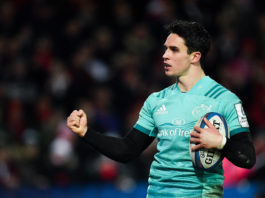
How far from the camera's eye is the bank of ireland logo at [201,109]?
4.18 meters

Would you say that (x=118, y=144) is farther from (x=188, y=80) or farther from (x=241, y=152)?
(x=241, y=152)

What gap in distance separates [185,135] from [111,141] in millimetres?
618

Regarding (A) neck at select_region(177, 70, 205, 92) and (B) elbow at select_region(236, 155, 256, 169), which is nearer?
(B) elbow at select_region(236, 155, 256, 169)

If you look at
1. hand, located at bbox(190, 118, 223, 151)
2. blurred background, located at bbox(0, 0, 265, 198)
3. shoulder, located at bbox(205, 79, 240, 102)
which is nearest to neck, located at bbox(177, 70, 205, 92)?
shoulder, located at bbox(205, 79, 240, 102)

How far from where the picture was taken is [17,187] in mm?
8688

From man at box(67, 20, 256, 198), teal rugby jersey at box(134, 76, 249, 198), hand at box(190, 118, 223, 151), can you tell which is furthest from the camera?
teal rugby jersey at box(134, 76, 249, 198)

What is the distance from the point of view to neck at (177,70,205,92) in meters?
4.40

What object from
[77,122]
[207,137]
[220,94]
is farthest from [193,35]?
[77,122]

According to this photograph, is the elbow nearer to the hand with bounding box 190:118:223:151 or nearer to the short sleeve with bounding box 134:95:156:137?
the hand with bounding box 190:118:223:151

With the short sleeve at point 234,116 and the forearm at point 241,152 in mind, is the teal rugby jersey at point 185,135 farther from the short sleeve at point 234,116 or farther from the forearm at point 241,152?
the forearm at point 241,152

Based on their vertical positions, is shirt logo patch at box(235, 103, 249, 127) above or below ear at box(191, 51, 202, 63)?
below

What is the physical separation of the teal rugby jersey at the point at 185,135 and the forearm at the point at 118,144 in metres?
0.24

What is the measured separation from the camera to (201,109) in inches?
165

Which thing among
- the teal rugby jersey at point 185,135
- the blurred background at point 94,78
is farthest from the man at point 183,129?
the blurred background at point 94,78
